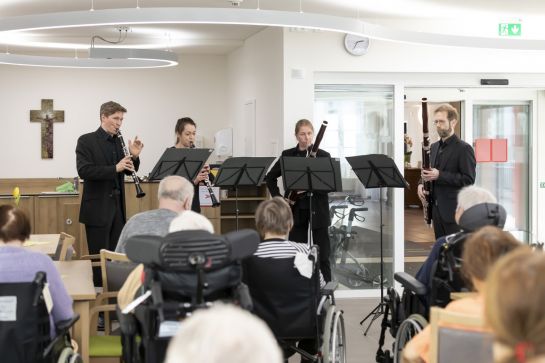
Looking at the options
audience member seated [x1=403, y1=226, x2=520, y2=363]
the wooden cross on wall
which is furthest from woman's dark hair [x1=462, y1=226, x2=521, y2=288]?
the wooden cross on wall

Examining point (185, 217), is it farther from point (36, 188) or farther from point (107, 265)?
point (36, 188)

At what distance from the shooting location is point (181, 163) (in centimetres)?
648

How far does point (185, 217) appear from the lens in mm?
3605

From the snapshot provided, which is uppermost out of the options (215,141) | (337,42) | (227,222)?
(337,42)

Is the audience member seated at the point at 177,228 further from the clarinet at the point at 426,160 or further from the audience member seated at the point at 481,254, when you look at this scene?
the clarinet at the point at 426,160

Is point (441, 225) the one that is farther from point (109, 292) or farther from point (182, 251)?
point (182, 251)

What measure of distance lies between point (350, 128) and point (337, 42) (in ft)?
2.80

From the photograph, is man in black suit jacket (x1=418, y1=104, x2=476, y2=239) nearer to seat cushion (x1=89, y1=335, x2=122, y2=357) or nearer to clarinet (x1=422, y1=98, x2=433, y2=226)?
clarinet (x1=422, y1=98, x2=433, y2=226)

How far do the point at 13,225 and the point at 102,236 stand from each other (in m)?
2.88

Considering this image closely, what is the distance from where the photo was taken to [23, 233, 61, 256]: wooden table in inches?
211

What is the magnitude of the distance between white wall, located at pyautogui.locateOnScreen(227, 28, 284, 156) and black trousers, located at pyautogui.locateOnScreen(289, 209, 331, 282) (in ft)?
5.26

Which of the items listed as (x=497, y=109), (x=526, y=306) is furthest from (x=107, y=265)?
(x=497, y=109)

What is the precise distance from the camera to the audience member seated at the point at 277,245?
4.30 metres

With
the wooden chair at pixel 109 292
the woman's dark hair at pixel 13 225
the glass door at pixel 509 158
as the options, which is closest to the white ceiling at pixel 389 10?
the glass door at pixel 509 158
